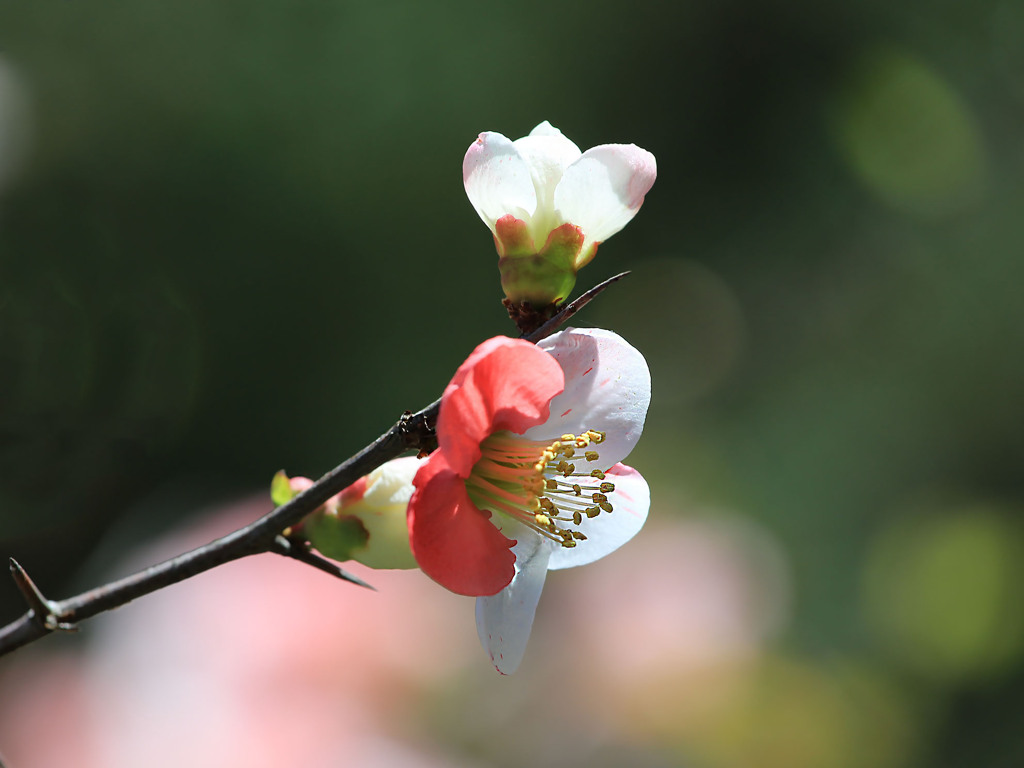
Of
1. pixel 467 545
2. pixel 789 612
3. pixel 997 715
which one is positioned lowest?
pixel 997 715

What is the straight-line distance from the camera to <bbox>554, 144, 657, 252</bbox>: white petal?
10.3 inches

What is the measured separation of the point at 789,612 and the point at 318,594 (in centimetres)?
65

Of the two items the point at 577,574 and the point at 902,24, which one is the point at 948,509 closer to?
the point at 577,574

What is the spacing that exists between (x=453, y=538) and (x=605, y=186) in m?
0.12

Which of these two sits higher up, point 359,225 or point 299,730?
point 359,225

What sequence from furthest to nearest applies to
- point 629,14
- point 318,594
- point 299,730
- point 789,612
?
point 629,14 < point 789,612 < point 318,594 < point 299,730

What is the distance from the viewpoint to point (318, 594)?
1067mm

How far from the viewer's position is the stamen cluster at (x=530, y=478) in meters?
0.28

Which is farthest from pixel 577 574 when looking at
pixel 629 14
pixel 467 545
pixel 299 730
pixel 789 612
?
pixel 467 545

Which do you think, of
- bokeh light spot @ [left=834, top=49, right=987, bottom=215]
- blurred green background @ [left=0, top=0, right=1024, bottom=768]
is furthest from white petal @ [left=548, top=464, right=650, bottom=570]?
bokeh light spot @ [left=834, top=49, right=987, bottom=215]

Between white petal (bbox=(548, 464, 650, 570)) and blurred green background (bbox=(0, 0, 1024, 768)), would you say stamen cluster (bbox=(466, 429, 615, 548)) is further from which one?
blurred green background (bbox=(0, 0, 1024, 768))

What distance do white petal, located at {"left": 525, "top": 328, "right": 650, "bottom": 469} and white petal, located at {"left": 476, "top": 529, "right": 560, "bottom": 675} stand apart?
0.15 feet

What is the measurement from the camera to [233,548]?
0.81 ft

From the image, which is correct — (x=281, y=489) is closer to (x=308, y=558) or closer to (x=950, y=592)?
(x=308, y=558)
